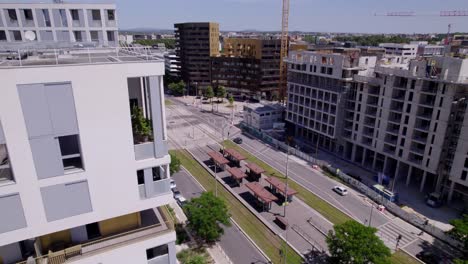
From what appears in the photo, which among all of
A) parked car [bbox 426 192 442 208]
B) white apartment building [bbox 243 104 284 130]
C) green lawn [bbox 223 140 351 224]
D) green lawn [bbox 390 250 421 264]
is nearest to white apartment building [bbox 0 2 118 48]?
green lawn [bbox 223 140 351 224]

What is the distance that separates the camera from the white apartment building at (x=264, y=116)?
103m

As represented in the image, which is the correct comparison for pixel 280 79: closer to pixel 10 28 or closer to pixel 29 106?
pixel 10 28

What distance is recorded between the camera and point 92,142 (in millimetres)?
15703

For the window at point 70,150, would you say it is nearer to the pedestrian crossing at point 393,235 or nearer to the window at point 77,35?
the window at point 77,35

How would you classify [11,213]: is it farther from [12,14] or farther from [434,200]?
[434,200]

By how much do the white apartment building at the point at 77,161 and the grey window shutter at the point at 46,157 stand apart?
0.14ft

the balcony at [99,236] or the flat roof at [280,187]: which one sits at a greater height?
A: the balcony at [99,236]


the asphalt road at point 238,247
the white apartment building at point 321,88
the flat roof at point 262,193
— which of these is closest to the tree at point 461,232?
the flat roof at point 262,193

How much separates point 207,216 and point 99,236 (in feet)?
83.5

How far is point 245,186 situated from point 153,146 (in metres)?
49.4

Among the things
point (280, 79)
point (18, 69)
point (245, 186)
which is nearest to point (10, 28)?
point (18, 69)

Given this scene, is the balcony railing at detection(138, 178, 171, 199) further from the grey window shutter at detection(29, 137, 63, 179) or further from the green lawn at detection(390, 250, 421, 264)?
the green lawn at detection(390, 250, 421, 264)

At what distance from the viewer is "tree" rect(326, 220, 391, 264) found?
36875mm

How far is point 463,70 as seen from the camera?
55.9 meters
